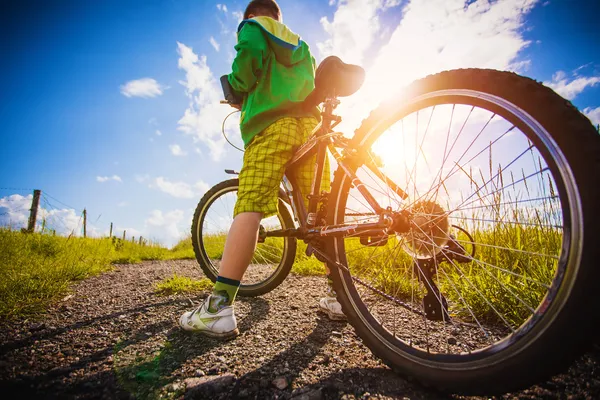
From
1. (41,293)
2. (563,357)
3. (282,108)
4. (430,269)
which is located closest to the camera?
(563,357)

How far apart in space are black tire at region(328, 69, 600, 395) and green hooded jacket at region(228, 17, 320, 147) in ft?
3.38

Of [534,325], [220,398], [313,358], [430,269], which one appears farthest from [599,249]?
[220,398]

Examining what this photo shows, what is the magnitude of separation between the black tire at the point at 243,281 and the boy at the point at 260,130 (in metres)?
0.58

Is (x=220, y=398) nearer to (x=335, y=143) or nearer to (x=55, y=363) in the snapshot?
(x=55, y=363)

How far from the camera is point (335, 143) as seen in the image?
162 cm

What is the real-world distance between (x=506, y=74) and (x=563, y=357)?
96 centimetres

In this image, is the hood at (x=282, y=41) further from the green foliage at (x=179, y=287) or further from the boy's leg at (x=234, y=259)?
the green foliage at (x=179, y=287)

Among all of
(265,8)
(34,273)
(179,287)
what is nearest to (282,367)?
(179,287)

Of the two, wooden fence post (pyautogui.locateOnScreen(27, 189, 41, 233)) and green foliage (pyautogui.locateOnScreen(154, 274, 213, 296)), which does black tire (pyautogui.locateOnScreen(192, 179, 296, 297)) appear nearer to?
green foliage (pyautogui.locateOnScreen(154, 274, 213, 296))

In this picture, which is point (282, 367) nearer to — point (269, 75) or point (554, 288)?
point (554, 288)

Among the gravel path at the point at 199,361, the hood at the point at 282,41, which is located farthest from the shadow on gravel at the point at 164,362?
the hood at the point at 282,41

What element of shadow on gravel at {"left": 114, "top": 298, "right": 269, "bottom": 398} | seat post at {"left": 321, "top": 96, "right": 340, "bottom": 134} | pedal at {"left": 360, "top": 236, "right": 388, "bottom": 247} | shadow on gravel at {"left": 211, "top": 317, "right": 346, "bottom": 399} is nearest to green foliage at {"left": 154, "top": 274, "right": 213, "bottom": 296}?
shadow on gravel at {"left": 114, "top": 298, "right": 269, "bottom": 398}

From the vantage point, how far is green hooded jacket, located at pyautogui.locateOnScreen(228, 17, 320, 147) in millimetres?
1699

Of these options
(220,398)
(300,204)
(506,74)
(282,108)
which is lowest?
(220,398)
